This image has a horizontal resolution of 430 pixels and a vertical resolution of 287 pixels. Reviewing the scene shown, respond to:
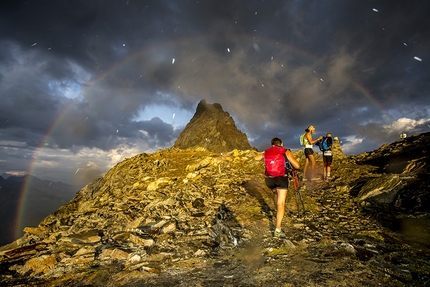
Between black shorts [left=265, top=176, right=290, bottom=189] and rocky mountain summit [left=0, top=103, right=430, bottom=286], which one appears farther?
black shorts [left=265, top=176, right=290, bottom=189]

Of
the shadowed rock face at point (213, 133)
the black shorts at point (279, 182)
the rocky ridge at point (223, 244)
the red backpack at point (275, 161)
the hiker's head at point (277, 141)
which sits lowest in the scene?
the rocky ridge at point (223, 244)

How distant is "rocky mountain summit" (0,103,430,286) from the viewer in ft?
14.9

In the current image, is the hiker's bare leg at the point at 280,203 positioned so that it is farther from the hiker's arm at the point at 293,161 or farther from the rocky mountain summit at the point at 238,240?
the hiker's arm at the point at 293,161

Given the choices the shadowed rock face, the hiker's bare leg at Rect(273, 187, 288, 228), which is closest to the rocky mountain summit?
the hiker's bare leg at Rect(273, 187, 288, 228)

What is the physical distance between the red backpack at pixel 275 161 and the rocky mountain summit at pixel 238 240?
6.46ft

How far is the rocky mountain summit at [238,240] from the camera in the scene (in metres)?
4.53

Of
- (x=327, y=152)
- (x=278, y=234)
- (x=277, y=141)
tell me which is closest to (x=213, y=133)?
(x=327, y=152)

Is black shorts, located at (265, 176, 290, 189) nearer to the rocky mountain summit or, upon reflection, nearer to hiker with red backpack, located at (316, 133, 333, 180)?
the rocky mountain summit

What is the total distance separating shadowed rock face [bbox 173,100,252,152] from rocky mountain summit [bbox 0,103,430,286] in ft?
244

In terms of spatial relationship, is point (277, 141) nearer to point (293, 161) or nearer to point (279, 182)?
point (293, 161)

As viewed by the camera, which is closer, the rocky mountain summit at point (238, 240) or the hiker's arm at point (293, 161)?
the rocky mountain summit at point (238, 240)

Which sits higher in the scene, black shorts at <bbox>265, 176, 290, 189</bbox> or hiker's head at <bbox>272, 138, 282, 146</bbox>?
hiker's head at <bbox>272, 138, 282, 146</bbox>

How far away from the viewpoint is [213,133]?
9512cm

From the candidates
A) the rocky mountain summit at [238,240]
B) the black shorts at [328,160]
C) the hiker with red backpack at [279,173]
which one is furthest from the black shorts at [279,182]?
the black shorts at [328,160]
